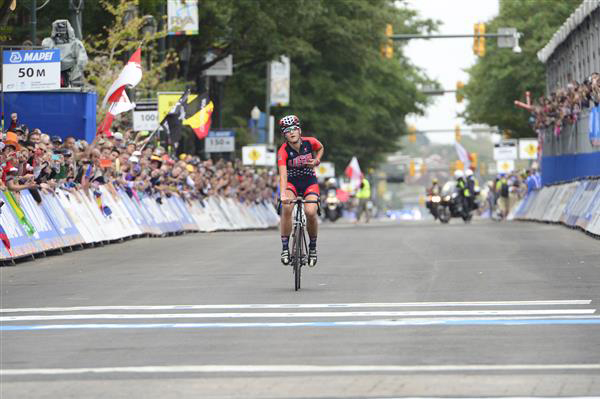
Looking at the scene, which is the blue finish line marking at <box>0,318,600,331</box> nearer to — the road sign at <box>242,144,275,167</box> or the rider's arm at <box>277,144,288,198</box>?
the rider's arm at <box>277,144,288,198</box>

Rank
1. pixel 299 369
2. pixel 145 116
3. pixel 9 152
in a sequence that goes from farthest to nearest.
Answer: pixel 145 116 → pixel 9 152 → pixel 299 369

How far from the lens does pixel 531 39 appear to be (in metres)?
87.2

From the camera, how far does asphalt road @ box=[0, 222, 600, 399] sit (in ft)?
32.9

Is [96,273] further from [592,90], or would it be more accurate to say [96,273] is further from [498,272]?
[592,90]

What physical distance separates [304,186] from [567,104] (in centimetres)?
2587

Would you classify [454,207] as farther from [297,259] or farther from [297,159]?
[297,259]

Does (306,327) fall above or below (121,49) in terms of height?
A: below

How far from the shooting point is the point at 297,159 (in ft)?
Answer: 60.8

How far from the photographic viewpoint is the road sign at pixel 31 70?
29859 mm

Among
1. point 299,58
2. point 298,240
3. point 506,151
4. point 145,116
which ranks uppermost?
point 299,58

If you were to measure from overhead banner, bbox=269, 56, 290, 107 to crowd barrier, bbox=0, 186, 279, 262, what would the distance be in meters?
18.2

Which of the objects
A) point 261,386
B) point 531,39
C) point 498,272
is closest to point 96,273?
point 498,272

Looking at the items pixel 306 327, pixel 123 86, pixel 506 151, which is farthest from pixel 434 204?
pixel 306 327

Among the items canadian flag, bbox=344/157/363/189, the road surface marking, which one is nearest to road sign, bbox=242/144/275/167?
canadian flag, bbox=344/157/363/189
